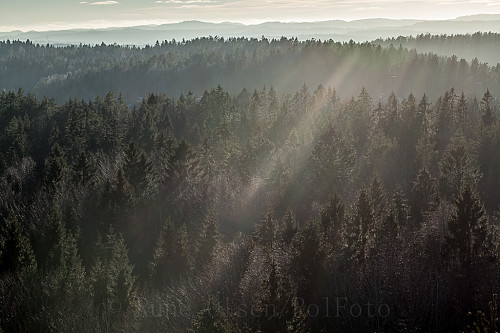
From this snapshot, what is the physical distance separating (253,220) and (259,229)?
28.4 ft

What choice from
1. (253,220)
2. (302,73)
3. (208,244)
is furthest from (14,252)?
(302,73)

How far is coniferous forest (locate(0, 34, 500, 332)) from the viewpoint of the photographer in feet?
80.1

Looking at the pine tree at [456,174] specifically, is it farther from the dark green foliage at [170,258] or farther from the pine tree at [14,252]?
the pine tree at [14,252]

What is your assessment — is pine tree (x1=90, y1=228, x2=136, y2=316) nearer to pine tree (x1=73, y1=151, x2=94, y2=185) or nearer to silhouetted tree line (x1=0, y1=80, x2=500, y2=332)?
silhouetted tree line (x1=0, y1=80, x2=500, y2=332)

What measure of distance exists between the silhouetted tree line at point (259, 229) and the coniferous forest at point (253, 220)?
0.61 feet

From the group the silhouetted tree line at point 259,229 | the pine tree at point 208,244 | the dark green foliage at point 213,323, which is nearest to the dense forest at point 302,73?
the silhouetted tree line at point 259,229

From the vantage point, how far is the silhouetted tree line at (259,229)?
955 inches

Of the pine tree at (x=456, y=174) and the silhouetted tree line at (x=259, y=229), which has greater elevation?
the pine tree at (x=456, y=174)

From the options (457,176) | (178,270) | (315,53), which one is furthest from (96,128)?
(315,53)

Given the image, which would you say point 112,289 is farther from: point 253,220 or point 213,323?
point 253,220

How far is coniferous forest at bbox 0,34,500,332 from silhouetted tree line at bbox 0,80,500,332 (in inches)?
7.3

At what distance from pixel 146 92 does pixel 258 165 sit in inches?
5412

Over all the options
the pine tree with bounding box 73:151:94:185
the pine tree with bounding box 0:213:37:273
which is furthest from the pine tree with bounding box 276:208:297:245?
the pine tree with bounding box 73:151:94:185

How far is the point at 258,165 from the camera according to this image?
6062 centimetres
